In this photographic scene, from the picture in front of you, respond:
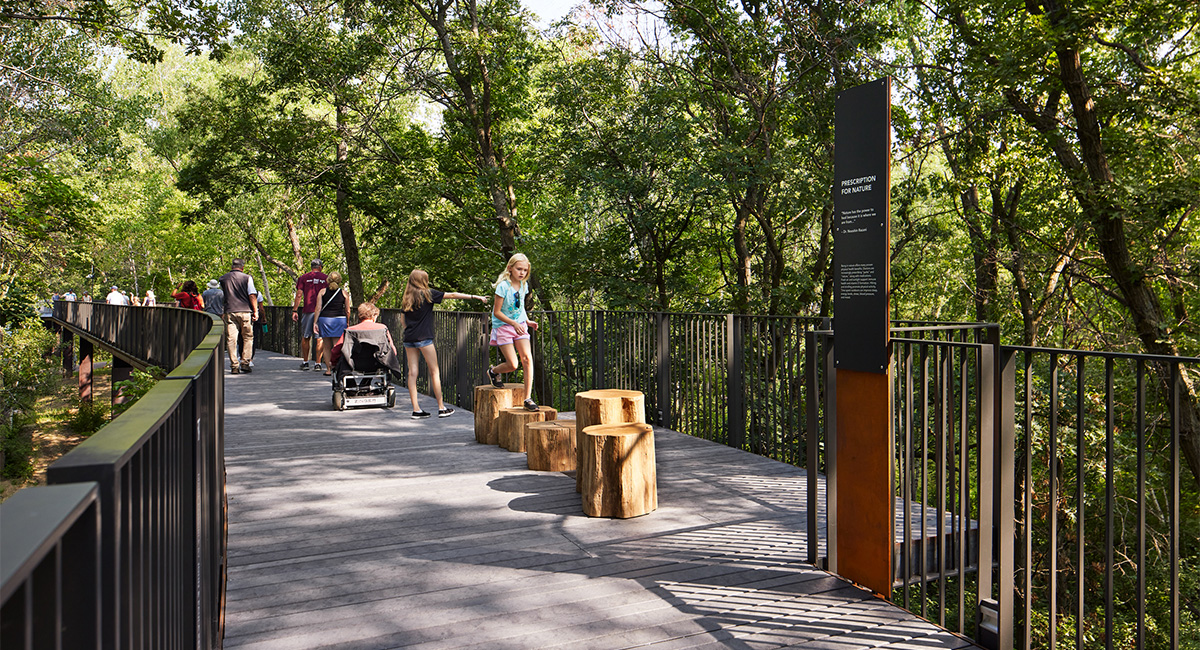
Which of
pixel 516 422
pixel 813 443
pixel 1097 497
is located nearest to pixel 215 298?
pixel 516 422

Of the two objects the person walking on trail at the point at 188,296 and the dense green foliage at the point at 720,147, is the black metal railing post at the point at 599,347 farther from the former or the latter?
the person walking on trail at the point at 188,296

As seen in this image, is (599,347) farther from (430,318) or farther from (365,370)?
(365,370)

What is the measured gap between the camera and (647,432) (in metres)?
5.78

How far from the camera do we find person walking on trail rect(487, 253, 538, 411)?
8.86 meters

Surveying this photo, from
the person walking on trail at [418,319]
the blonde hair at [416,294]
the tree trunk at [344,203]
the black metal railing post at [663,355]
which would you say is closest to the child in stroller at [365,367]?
the person walking on trail at [418,319]

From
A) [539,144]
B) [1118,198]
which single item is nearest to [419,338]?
[539,144]

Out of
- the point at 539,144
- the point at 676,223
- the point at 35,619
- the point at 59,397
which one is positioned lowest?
the point at 59,397

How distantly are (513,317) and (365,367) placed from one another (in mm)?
3686

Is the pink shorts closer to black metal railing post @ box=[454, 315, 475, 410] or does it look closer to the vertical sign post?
black metal railing post @ box=[454, 315, 475, 410]

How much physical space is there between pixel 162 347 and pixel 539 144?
28.2 ft

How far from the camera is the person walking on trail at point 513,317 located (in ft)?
29.1

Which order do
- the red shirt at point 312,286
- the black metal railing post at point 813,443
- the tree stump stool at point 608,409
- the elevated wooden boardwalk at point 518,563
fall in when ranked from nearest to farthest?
the elevated wooden boardwalk at point 518,563 → the black metal railing post at point 813,443 → the tree stump stool at point 608,409 → the red shirt at point 312,286

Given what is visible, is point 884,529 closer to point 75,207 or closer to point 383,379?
point 383,379

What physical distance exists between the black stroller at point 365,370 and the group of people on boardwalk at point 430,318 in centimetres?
17
